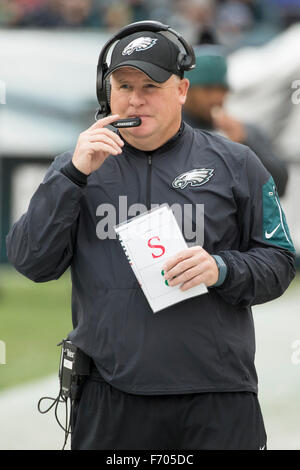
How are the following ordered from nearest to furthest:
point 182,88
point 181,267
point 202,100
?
1. point 181,267
2. point 182,88
3. point 202,100

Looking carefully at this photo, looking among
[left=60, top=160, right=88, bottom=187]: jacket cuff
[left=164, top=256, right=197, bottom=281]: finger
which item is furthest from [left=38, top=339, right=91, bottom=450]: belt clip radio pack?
[left=60, top=160, right=88, bottom=187]: jacket cuff

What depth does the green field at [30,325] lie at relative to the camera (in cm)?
720

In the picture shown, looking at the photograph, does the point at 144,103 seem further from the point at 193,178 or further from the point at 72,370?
the point at 72,370

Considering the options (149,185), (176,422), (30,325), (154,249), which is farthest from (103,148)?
(30,325)

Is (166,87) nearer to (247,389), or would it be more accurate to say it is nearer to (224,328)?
(224,328)

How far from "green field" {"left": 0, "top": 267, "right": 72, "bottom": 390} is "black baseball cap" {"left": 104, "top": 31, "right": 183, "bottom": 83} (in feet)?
13.6

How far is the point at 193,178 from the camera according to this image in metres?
2.95

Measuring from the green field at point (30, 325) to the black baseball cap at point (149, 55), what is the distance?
4.15 meters

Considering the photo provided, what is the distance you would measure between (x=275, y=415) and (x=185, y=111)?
2.11 metres

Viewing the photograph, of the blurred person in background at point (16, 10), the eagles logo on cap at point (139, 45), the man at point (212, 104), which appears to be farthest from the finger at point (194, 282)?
the blurred person in background at point (16, 10)

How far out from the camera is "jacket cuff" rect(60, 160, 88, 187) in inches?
113

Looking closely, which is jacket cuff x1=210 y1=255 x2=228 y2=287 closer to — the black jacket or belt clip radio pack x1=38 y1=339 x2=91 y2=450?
the black jacket

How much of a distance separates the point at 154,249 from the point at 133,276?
0.37 feet

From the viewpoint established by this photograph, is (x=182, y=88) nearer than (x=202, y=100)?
Yes
